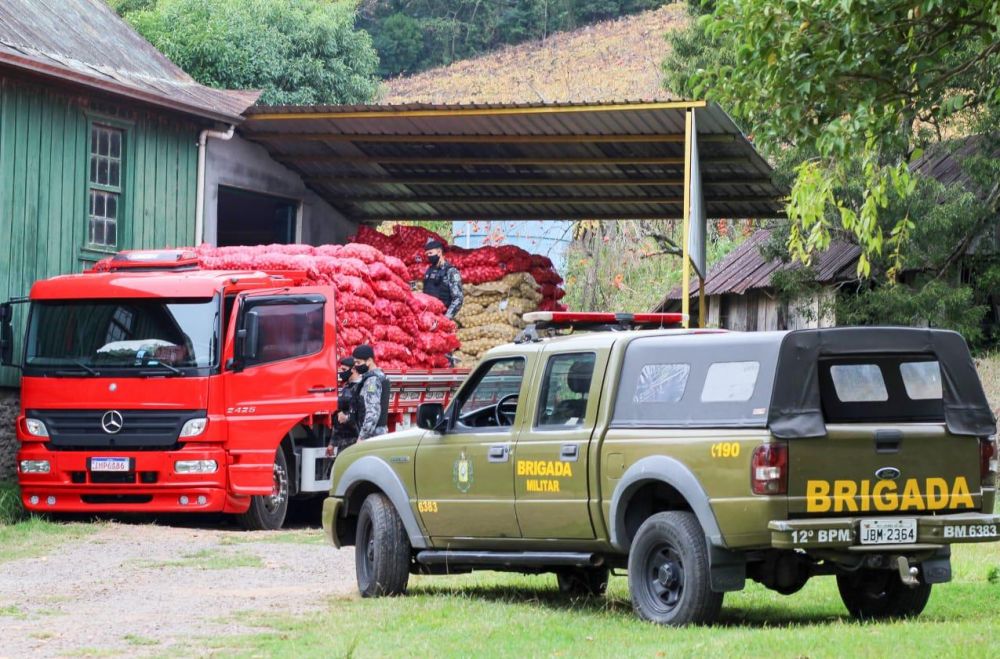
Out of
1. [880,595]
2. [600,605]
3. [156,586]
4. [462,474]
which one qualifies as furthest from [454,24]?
[880,595]

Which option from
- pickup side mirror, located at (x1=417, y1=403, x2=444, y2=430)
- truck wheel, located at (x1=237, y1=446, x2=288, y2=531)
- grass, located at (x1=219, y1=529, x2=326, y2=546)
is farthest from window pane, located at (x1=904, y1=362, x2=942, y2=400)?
truck wheel, located at (x1=237, y1=446, x2=288, y2=531)

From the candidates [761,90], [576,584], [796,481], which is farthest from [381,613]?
[761,90]

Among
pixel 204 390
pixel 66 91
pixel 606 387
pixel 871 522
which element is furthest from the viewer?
pixel 66 91

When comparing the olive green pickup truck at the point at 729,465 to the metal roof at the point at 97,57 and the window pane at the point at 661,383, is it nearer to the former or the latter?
the window pane at the point at 661,383

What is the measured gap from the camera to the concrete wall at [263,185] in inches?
973

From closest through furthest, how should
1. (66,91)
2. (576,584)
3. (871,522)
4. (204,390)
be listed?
(871,522) → (576,584) → (204,390) → (66,91)

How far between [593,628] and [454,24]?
76519 mm

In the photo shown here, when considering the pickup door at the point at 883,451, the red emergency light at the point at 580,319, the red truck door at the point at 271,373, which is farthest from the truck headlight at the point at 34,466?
the pickup door at the point at 883,451

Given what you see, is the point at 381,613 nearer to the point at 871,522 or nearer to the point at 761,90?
the point at 871,522

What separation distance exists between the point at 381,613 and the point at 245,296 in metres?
7.33

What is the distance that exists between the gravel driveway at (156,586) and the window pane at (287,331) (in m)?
1.99

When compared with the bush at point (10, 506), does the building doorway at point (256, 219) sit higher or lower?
higher

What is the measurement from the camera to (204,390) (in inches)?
690

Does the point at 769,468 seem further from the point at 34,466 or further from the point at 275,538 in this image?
the point at 34,466
